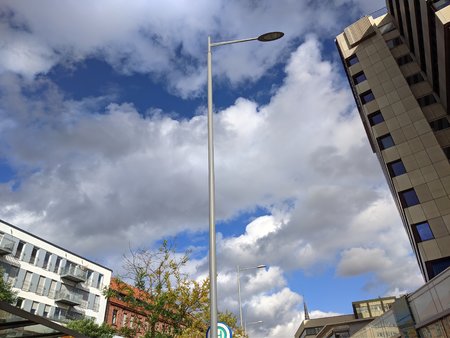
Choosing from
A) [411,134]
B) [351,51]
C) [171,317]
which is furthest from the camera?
[351,51]

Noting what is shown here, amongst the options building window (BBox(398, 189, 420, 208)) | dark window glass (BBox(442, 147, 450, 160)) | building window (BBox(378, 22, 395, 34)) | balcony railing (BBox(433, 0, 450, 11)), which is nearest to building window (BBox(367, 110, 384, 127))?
dark window glass (BBox(442, 147, 450, 160))

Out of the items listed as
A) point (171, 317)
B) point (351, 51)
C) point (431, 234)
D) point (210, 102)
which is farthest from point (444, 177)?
point (210, 102)

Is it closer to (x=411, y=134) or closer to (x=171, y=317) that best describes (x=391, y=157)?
(x=411, y=134)

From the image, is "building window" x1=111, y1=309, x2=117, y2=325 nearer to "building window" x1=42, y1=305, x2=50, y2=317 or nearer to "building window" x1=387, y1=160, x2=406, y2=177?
"building window" x1=42, y1=305, x2=50, y2=317

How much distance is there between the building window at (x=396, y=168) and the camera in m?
28.9

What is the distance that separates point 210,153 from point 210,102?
160cm

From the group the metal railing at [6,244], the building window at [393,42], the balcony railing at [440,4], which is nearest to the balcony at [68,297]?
the metal railing at [6,244]

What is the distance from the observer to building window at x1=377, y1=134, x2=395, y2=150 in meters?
30.7

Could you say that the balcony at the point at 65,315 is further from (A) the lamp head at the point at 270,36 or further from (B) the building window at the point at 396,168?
(A) the lamp head at the point at 270,36

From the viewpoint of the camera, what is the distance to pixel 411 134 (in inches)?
1168

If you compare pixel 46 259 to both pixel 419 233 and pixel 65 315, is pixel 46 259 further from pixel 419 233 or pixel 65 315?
pixel 419 233

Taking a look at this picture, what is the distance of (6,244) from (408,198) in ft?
137

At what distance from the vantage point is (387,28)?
38.7 m

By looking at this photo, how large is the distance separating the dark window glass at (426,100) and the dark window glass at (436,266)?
14.2m
